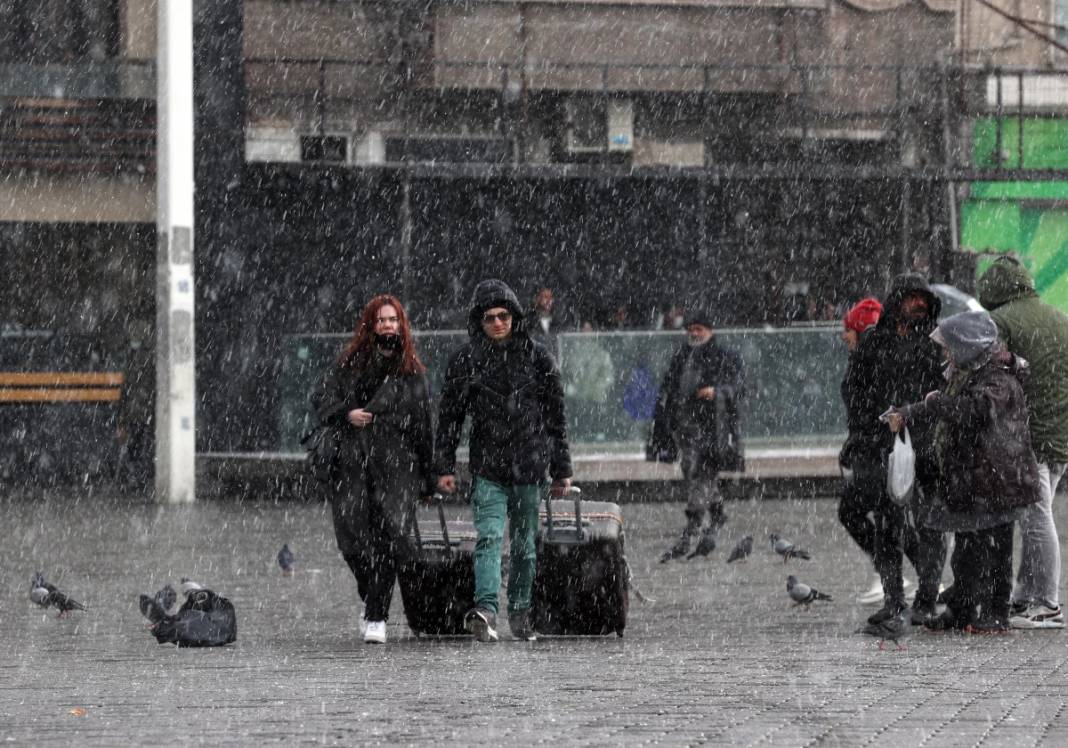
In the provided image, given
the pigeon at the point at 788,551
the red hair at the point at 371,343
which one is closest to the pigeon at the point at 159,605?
A: the red hair at the point at 371,343

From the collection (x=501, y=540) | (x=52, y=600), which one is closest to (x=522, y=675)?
(x=501, y=540)

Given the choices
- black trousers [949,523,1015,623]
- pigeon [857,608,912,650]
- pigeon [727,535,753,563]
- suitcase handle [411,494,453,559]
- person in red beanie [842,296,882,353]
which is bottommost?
pigeon [727,535,753,563]

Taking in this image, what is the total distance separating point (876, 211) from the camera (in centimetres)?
2688

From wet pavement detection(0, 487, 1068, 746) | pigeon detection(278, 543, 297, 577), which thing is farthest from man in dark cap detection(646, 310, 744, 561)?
pigeon detection(278, 543, 297, 577)

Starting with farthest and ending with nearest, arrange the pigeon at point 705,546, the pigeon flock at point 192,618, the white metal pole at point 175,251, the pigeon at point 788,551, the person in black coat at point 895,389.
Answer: the white metal pole at point 175,251, the pigeon at point 705,546, the pigeon at point 788,551, the person in black coat at point 895,389, the pigeon flock at point 192,618

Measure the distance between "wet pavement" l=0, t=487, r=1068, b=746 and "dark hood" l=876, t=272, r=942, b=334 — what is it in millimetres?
1446

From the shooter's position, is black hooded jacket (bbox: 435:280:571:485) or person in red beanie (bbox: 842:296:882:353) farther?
person in red beanie (bbox: 842:296:882:353)

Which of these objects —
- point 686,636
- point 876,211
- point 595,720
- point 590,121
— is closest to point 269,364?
point 590,121

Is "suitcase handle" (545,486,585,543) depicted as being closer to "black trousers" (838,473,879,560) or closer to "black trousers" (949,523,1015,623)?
"black trousers" (838,473,879,560)

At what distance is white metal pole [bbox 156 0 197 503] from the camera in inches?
811

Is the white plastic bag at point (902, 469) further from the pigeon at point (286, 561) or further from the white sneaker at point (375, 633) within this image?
the pigeon at point (286, 561)

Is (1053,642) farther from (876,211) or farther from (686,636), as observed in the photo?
(876,211)

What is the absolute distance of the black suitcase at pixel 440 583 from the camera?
10094 mm

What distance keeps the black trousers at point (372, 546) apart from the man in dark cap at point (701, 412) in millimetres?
5457
